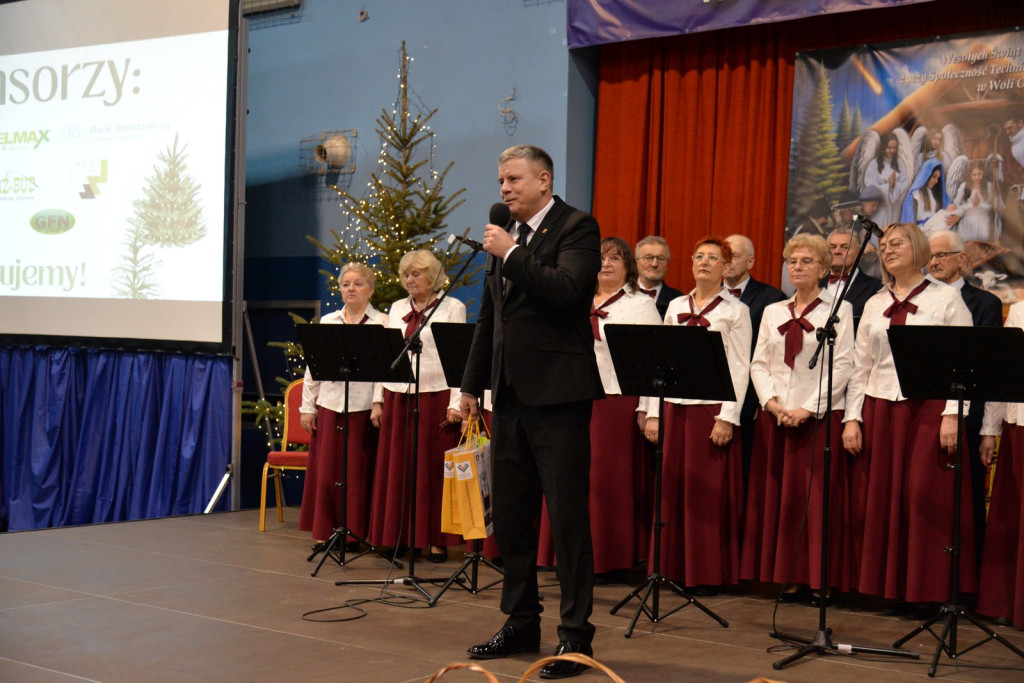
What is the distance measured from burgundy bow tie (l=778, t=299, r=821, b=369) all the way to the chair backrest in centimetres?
324

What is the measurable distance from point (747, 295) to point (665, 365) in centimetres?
144

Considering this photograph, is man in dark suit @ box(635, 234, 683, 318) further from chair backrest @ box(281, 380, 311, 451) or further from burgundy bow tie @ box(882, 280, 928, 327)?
chair backrest @ box(281, 380, 311, 451)

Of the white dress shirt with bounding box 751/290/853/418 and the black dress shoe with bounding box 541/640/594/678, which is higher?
the white dress shirt with bounding box 751/290/853/418

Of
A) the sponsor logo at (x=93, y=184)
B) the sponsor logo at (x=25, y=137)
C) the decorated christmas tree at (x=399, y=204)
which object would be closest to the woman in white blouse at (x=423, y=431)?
the decorated christmas tree at (x=399, y=204)

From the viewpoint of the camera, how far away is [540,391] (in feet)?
12.5

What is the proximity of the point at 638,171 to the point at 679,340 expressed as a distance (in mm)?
2901

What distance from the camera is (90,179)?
870 cm

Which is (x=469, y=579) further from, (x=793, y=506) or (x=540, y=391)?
(x=540, y=391)

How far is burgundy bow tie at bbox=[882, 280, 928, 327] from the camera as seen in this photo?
4855 millimetres

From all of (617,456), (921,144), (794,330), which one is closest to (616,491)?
(617,456)

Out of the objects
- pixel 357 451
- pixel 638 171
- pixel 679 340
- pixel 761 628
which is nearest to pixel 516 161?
pixel 679 340

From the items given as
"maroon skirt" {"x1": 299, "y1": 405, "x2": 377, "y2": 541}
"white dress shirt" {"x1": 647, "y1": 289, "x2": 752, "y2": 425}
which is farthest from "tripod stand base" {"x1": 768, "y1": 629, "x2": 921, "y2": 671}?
"maroon skirt" {"x1": 299, "y1": 405, "x2": 377, "y2": 541}

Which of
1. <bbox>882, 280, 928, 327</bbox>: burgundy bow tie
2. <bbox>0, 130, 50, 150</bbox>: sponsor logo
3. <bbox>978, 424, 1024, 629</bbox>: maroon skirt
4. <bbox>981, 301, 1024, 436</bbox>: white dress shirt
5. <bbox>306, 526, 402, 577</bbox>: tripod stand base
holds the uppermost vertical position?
<bbox>0, 130, 50, 150</bbox>: sponsor logo

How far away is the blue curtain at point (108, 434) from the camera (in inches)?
323
